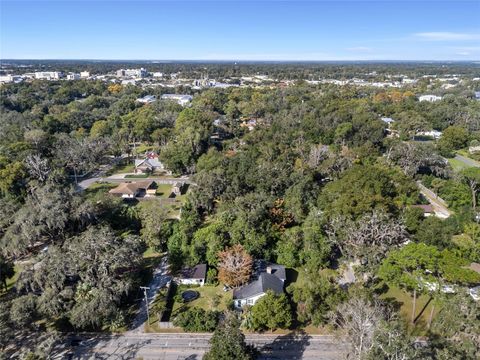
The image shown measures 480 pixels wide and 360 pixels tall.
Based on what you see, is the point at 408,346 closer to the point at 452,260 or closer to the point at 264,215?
the point at 452,260

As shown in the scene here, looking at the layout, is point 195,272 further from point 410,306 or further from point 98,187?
point 98,187

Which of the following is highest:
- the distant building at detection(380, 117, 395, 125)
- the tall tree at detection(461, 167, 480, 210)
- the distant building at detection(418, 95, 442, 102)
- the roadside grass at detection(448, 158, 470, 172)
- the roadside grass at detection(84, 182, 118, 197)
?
the distant building at detection(418, 95, 442, 102)

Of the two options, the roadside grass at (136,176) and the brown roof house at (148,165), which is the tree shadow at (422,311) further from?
the brown roof house at (148,165)

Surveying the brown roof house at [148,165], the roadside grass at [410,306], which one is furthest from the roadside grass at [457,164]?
the brown roof house at [148,165]

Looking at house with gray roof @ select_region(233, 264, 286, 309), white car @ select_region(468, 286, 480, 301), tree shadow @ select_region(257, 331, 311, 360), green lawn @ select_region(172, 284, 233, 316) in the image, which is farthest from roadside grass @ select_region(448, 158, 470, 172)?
green lawn @ select_region(172, 284, 233, 316)

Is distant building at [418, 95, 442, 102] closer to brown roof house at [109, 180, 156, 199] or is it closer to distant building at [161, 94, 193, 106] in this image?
distant building at [161, 94, 193, 106]

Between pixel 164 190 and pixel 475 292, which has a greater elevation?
pixel 164 190

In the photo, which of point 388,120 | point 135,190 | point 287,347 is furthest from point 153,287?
point 388,120
